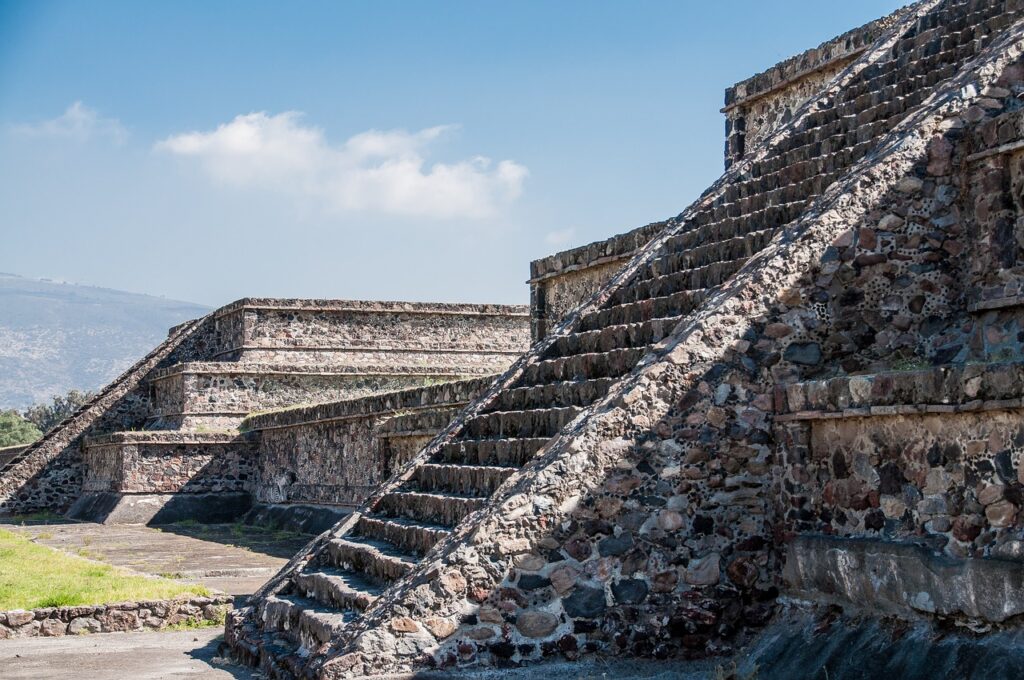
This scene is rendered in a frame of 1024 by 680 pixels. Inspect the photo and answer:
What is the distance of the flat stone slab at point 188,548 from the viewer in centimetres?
1347

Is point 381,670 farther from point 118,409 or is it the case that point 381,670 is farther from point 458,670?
point 118,409

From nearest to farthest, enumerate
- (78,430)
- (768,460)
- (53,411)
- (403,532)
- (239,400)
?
(768,460) → (403,532) → (239,400) → (78,430) → (53,411)

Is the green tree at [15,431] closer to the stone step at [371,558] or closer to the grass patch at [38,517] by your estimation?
the grass patch at [38,517]

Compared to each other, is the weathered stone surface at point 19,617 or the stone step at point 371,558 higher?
the stone step at point 371,558

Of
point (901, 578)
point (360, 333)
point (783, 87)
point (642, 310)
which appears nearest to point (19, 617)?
point (642, 310)

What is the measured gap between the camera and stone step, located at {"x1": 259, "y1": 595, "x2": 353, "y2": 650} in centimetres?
776

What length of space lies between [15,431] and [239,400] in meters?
37.2

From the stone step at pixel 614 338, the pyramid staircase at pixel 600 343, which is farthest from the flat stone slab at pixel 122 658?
the stone step at pixel 614 338

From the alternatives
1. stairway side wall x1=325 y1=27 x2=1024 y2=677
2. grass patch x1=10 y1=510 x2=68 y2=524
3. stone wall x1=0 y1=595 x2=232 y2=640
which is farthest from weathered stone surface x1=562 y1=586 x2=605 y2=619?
grass patch x1=10 y1=510 x2=68 y2=524

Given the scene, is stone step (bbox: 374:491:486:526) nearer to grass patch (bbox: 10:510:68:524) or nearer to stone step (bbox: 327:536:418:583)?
stone step (bbox: 327:536:418:583)

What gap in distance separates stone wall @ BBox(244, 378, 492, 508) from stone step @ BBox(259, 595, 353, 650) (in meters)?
4.45

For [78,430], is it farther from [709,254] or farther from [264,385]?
[709,254]

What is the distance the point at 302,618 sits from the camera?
825 cm

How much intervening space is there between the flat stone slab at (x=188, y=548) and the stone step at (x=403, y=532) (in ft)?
9.22
